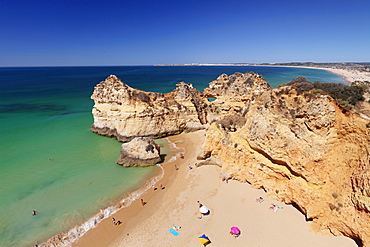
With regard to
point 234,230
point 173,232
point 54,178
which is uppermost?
point 234,230

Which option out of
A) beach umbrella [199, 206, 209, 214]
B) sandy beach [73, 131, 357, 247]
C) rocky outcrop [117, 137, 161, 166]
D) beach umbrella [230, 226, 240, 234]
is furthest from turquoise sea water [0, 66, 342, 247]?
beach umbrella [230, 226, 240, 234]

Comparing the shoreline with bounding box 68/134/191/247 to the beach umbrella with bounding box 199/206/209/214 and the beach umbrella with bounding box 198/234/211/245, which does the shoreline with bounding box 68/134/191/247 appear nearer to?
the beach umbrella with bounding box 199/206/209/214

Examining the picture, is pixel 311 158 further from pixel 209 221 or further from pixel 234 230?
pixel 209 221

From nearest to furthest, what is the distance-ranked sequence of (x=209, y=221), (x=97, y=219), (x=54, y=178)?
(x=209, y=221) < (x=97, y=219) < (x=54, y=178)

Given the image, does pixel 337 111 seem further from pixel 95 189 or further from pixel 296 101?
pixel 95 189

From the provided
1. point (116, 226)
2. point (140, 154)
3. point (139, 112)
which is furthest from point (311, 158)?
point (139, 112)

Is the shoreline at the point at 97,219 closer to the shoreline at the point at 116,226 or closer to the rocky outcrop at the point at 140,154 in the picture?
the shoreline at the point at 116,226

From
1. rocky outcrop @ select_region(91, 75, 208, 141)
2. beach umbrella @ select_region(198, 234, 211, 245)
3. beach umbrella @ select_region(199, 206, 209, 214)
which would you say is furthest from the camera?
rocky outcrop @ select_region(91, 75, 208, 141)
